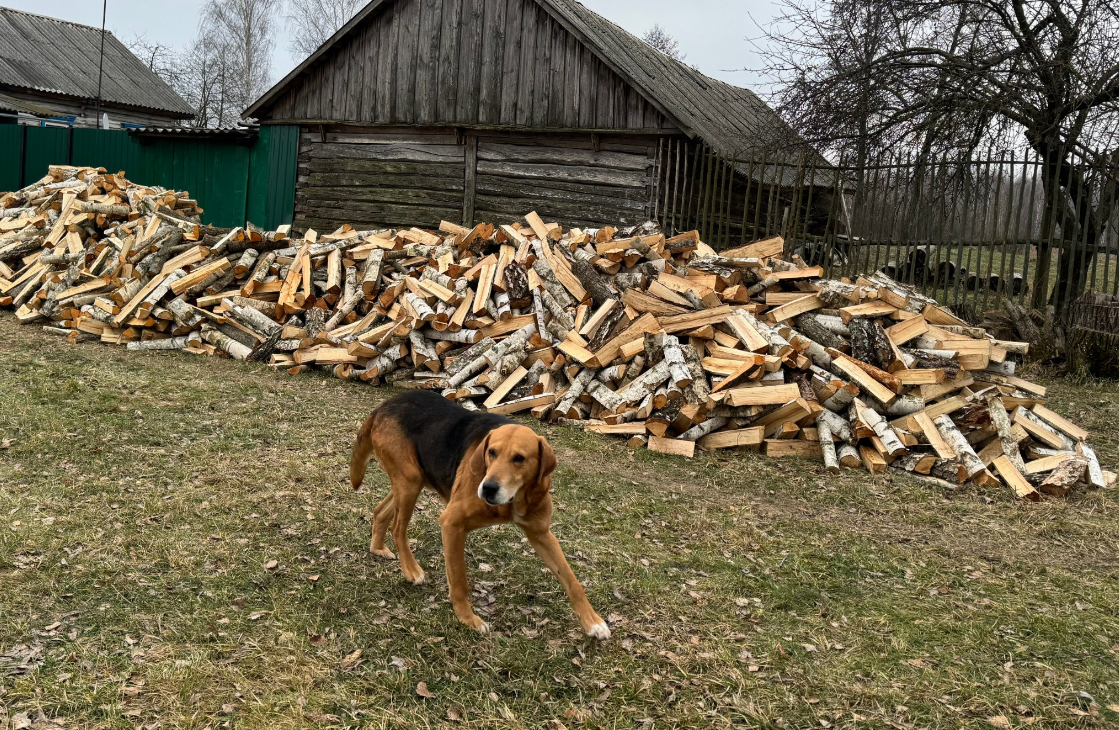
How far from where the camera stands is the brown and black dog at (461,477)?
354 cm

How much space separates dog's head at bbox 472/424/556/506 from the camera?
3.41 metres

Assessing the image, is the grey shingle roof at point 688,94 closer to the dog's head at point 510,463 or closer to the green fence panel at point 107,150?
the dog's head at point 510,463

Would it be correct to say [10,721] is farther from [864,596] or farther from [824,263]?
[824,263]

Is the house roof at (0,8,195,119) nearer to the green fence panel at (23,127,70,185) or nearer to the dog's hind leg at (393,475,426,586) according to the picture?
the green fence panel at (23,127,70,185)

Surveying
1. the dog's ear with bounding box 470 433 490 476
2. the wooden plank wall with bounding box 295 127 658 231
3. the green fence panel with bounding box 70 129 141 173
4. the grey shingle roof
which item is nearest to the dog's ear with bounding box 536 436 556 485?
the dog's ear with bounding box 470 433 490 476

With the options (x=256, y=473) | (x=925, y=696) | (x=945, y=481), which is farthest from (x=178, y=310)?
(x=925, y=696)

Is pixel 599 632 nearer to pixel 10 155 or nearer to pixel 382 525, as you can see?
pixel 382 525

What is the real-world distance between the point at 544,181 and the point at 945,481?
10147 mm

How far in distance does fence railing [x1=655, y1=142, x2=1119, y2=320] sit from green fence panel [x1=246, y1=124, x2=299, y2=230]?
826 centimetres

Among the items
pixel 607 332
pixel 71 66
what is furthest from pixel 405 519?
pixel 71 66

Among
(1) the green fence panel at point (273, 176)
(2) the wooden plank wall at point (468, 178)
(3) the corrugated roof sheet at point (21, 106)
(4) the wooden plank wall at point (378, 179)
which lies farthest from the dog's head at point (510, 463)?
(3) the corrugated roof sheet at point (21, 106)

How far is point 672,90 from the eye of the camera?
16344 mm

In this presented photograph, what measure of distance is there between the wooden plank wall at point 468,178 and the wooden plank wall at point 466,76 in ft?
1.21

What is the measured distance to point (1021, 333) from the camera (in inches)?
449
